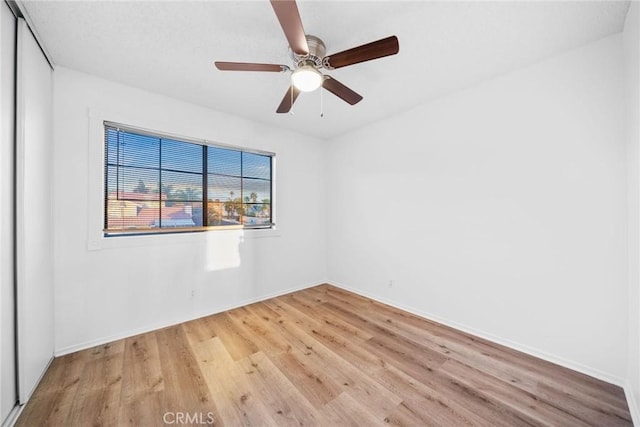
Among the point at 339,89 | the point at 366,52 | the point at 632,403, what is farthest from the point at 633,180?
the point at 339,89

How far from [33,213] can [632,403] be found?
169 inches

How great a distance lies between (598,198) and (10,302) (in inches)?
164

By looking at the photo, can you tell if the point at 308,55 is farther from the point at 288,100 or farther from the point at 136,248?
the point at 136,248

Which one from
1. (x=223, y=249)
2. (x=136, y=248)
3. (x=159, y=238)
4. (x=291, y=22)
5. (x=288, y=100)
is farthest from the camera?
(x=223, y=249)

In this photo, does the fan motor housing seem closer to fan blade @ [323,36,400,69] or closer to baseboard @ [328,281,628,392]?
fan blade @ [323,36,400,69]

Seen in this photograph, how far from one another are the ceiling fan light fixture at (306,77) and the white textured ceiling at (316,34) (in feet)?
1.06

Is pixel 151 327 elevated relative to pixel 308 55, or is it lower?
lower

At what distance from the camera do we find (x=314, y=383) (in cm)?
179

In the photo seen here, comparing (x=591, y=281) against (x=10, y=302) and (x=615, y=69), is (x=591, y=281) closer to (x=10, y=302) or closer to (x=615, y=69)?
(x=615, y=69)

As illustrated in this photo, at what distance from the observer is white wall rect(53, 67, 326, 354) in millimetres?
2137

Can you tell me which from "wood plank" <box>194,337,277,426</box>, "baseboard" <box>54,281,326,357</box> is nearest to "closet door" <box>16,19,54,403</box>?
"baseboard" <box>54,281,326,357</box>

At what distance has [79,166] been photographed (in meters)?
2.18

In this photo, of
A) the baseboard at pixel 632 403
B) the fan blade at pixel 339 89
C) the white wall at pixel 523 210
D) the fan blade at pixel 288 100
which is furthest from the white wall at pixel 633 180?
the fan blade at pixel 288 100

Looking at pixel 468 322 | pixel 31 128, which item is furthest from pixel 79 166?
pixel 468 322
